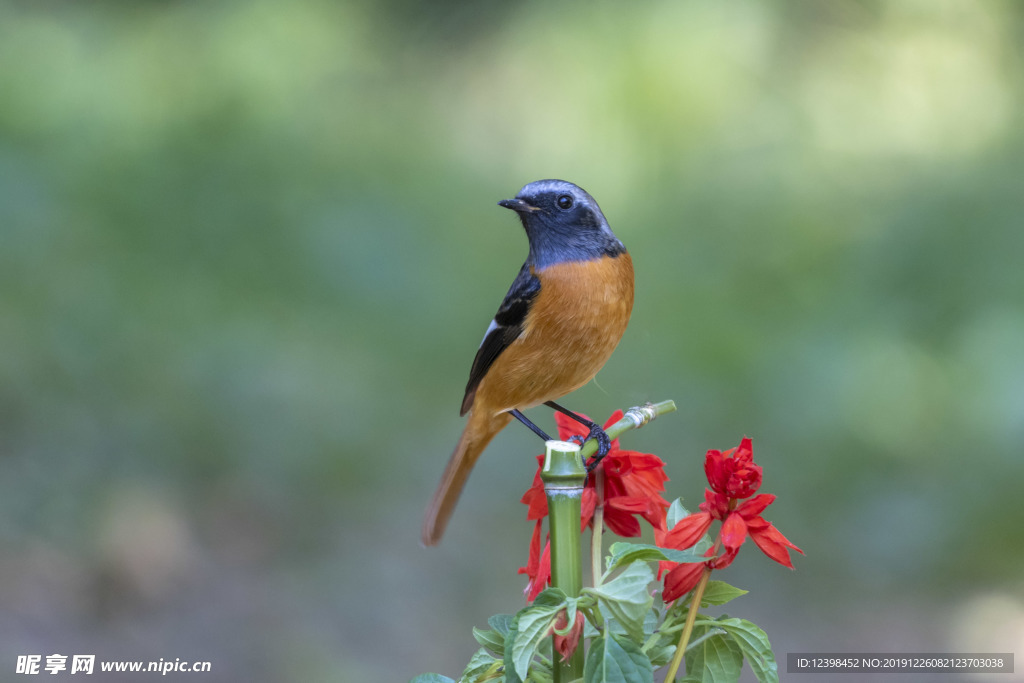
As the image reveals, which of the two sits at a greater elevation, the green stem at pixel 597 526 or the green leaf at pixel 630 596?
the green stem at pixel 597 526

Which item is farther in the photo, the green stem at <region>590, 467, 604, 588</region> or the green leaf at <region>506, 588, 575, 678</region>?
the green stem at <region>590, 467, 604, 588</region>

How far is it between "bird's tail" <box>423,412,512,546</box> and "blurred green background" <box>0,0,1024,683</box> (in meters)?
1.64

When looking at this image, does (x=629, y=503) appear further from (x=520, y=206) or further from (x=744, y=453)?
(x=520, y=206)

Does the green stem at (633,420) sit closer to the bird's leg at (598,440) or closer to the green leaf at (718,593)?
the bird's leg at (598,440)

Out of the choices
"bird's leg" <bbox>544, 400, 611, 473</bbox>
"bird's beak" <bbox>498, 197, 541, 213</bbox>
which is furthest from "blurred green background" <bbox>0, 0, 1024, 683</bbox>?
"bird's leg" <bbox>544, 400, 611, 473</bbox>

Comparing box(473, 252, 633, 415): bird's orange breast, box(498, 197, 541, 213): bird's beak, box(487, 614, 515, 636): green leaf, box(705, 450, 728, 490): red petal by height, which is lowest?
box(487, 614, 515, 636): green leaf

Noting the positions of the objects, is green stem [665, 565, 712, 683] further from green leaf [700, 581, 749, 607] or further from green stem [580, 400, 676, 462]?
green stem [580, 400, 676, 462]

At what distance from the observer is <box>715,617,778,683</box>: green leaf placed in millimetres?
960

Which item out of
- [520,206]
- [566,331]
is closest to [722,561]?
[566,331]

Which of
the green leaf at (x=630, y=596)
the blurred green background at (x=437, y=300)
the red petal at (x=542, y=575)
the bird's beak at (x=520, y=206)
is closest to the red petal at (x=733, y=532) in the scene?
the green leaf at (x=630, y=596)

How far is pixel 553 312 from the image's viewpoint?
1589 millimetres

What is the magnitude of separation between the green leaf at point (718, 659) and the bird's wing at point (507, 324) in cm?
73

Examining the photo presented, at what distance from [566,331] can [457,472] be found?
313 mm

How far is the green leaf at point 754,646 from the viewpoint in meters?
0.96
